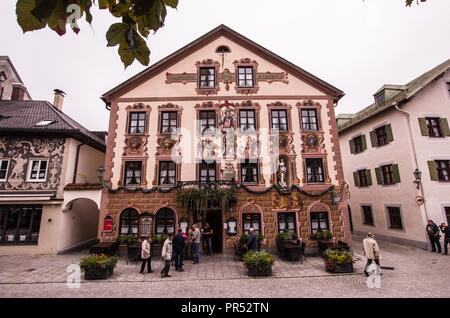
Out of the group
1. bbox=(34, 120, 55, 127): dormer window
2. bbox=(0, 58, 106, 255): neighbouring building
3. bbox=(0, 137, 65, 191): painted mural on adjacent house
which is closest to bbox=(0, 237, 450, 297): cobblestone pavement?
bbox=(0, 58, 106, 255): neighbouring building

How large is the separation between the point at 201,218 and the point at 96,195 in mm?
6490

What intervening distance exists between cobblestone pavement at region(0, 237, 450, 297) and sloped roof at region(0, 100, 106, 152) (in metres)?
7.41

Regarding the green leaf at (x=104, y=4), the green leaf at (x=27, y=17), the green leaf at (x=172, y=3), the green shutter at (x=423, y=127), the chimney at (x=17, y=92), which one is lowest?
the green leaf at (x=27, y=17)

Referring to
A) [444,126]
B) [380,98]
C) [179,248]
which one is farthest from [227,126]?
[444,126]

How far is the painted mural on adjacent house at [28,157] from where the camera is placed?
48.0ft

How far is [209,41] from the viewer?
1739 centimetres

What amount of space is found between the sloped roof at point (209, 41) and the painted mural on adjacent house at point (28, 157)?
450 centimetres

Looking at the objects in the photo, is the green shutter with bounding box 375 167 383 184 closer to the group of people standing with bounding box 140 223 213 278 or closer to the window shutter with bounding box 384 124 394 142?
the window shutter with bounding box 384 124 394 142

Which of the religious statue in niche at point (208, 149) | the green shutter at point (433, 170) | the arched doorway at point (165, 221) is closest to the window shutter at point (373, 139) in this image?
Result: the green shutter at point (433, 170)

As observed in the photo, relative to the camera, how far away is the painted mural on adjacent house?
14.6m

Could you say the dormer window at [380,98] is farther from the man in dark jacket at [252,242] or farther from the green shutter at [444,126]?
the man in dark jacket at [252,242]

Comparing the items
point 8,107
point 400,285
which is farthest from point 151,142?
point 400,285

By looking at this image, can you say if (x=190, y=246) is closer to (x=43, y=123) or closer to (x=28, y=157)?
(x=28, y=157)

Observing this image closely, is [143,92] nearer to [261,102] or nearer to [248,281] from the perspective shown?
[261,102]
